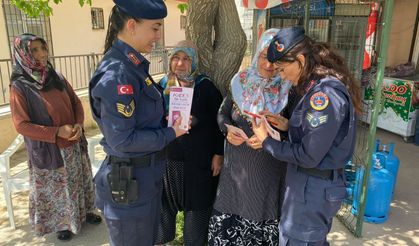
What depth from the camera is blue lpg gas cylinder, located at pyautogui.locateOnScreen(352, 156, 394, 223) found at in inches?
126

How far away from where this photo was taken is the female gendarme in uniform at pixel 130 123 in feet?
5.25

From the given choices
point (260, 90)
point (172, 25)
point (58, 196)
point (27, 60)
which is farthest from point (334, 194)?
point (172, 25)

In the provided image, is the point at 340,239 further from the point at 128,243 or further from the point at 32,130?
the point at 32,130

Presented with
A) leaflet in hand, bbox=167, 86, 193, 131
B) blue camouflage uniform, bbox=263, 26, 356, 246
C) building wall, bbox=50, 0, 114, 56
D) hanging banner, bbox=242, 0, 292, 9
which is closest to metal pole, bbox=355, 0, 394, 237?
blue camouflage uniform, bbox=263, 26, 356, 246

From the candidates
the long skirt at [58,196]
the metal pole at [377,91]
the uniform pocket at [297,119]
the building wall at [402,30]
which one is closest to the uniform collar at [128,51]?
the uniform pocket at [297,119]

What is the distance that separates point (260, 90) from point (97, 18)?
27.8 ft

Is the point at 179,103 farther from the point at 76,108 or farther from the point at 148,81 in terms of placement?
the point at 76,108

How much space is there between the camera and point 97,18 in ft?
30.9

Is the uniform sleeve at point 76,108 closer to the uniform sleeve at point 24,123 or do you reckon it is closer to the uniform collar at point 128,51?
the uniform sleeve at point 24,123

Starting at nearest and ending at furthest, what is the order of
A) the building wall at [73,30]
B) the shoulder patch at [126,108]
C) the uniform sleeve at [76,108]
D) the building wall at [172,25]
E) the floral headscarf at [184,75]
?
the shoulder patch at [126,108] → the floral headscarf at [184,75] → the uniform sleeve at [76,108] → the building wall at [73,30] → the building wall at [172,25]

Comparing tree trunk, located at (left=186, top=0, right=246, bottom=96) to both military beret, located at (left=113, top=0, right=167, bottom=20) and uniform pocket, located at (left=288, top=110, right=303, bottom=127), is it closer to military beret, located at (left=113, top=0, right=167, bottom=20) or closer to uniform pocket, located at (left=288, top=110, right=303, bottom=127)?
uniform pocket, located at (left=288, top=110, right=303, bottom=127)

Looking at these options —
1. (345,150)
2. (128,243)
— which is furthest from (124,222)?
(345,150)

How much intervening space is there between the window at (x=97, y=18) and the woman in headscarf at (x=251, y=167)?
809 cm

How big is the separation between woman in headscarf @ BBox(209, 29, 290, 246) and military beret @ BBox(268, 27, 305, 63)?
389mm
